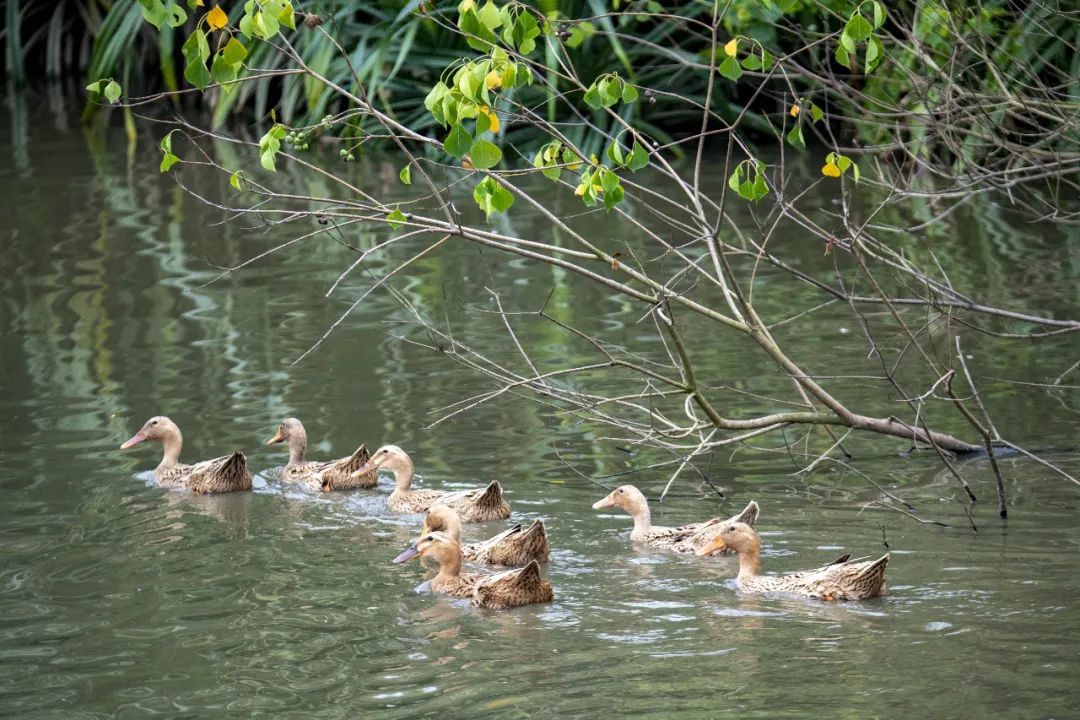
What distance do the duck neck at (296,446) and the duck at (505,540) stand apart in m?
1.95

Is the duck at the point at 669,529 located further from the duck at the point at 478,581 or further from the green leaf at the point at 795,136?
the green leaf at the point at 795,136

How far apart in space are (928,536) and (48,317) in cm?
919

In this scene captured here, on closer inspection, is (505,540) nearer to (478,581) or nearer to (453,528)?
(453,528)

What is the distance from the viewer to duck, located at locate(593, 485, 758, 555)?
8.79 meters

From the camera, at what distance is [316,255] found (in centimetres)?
1808

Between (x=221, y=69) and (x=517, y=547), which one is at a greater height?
(x=221, y=69)

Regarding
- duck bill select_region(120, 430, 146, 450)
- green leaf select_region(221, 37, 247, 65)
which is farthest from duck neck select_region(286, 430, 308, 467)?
green leaf select_region(221, 37, 247, 65)

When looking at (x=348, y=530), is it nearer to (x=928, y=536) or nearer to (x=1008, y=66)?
(x=928, y=536)

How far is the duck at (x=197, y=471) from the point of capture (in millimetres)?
10172

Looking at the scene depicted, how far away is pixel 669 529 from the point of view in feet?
29.4

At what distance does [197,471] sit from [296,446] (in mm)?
718

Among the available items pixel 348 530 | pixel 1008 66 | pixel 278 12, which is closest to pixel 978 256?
pixel 1008 66

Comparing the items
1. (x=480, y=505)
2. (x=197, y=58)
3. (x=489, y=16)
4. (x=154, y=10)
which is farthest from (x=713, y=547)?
(x=154, y=10)

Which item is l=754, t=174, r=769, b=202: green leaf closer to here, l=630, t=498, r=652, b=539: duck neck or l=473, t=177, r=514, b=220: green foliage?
l=473, t=177, r=514, b=220: green foliage
